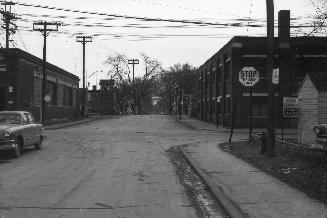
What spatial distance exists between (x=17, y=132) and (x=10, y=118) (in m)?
1.38

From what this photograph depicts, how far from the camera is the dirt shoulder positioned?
33.1 ft

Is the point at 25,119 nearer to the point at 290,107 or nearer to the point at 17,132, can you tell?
the point at 17,132

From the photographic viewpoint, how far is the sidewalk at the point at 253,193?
8.10 meters

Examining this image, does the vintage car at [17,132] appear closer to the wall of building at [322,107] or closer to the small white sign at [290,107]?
the small white sign at [290,107]

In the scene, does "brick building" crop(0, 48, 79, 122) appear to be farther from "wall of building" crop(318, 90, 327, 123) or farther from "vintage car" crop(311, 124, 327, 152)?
"vintage car" crop(311, 124, 327, 152)

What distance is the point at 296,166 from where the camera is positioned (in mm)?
13172

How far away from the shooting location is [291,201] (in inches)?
350

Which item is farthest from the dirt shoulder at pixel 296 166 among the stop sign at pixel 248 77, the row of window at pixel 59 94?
the row of window at pixel 59 94

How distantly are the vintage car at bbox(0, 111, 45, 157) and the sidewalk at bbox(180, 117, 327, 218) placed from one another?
6.06 m

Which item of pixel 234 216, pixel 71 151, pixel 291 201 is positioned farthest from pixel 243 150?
pixel 234 216

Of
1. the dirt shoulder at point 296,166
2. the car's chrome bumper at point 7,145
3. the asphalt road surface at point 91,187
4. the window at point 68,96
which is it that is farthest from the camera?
the window at point 68,96

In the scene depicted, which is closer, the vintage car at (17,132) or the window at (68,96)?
the vintage car at (17,132)

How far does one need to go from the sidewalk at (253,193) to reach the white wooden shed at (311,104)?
553 cm

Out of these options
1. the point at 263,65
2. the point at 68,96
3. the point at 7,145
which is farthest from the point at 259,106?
the point at 68,96
